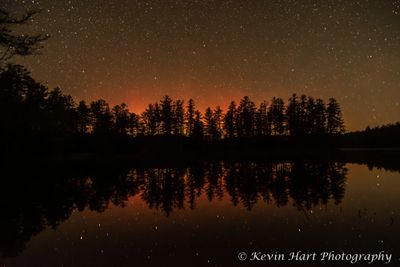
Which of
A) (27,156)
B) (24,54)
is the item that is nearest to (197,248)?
(24,54)

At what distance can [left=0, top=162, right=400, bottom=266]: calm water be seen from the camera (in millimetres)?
10578

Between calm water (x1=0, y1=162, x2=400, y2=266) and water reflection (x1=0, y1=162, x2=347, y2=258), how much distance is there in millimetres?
61

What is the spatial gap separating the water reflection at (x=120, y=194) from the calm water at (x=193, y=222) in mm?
61

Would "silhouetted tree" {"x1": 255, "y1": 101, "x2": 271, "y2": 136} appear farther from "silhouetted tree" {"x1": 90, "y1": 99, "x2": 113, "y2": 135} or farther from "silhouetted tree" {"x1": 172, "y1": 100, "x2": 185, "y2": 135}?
"silhouetted tree" {"x1": 90, "y1": 99, "x2": 113, "y2": 135}

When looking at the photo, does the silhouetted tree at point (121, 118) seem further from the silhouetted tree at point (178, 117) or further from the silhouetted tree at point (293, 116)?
the silhouetted tree at point (293, 116)

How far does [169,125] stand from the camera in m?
95.2

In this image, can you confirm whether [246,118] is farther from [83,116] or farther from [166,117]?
[83,116]

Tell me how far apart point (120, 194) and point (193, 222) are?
10043 mm

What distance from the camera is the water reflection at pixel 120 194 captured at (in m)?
15.6

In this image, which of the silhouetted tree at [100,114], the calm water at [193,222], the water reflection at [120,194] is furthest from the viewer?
the silhouetted tree at [100,114]

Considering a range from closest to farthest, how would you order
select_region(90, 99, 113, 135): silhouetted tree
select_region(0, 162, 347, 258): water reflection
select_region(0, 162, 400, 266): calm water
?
select_region(0, 162, 400, 266): calm water
select_region(0, 162, 347, 258): water reflection
select_region(90, 99, 113, 135): silhouetted tree

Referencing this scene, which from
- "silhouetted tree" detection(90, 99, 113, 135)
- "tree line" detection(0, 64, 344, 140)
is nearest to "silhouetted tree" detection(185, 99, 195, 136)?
"tree line" detection(0, 64, 344, 140)

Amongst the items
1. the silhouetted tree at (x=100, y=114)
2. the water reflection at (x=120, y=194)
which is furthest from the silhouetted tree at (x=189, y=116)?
the water reflection at (x=120, y=194)

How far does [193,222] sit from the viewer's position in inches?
585
